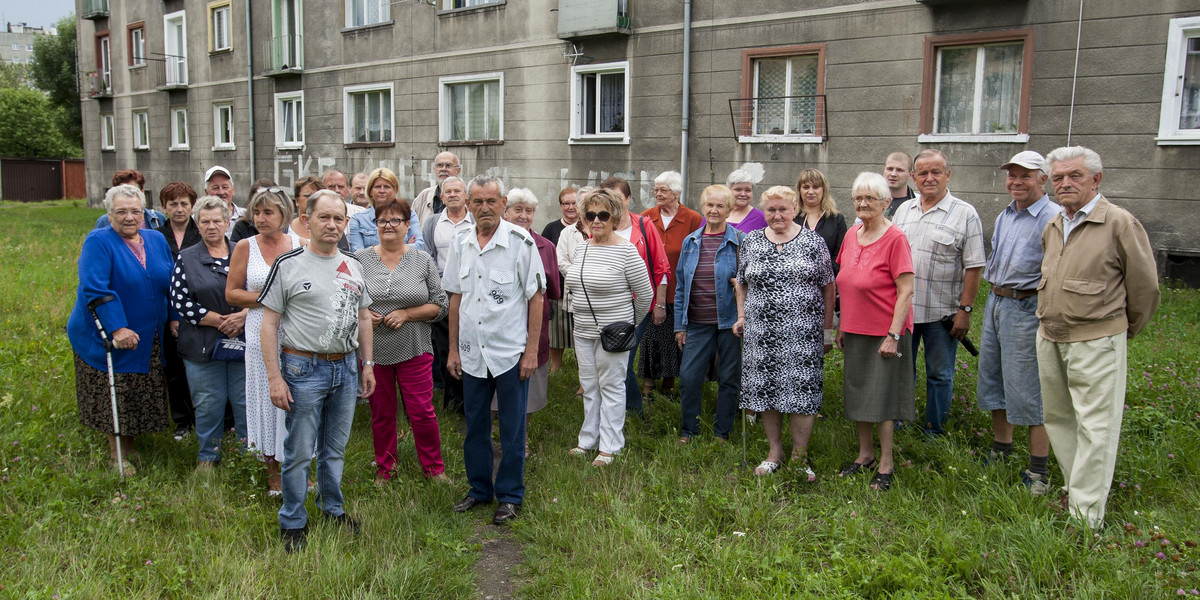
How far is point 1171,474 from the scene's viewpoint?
193 inches

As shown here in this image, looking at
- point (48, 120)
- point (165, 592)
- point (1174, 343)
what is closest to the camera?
point (165, 592)

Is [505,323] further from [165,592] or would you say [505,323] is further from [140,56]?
[140,56]

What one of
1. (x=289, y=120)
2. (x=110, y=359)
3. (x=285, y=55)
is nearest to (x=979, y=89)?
(x=110, y=359)

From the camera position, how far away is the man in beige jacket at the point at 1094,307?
4156 millimetres

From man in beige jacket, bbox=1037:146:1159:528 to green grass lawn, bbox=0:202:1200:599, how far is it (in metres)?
0.36

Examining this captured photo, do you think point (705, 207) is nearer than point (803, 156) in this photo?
Yes

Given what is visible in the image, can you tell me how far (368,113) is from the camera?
21.5 m

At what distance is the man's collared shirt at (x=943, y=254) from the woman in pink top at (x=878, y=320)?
526 mm

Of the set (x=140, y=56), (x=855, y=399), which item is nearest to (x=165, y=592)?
(x=855, y=399)

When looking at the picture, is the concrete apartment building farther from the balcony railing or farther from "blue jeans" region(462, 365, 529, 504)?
"blue jeans" region(462, 365, 529, 504)

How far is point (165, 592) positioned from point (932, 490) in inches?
163

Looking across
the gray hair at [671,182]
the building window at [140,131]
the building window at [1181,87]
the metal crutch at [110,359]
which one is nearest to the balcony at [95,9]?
the building window at [140,131]

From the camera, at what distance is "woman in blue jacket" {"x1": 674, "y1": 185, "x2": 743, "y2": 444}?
5938 millimetres

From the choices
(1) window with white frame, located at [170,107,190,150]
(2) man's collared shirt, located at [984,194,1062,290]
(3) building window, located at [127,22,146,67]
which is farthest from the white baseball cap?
(3) building window, located at [127,22,146,67]
